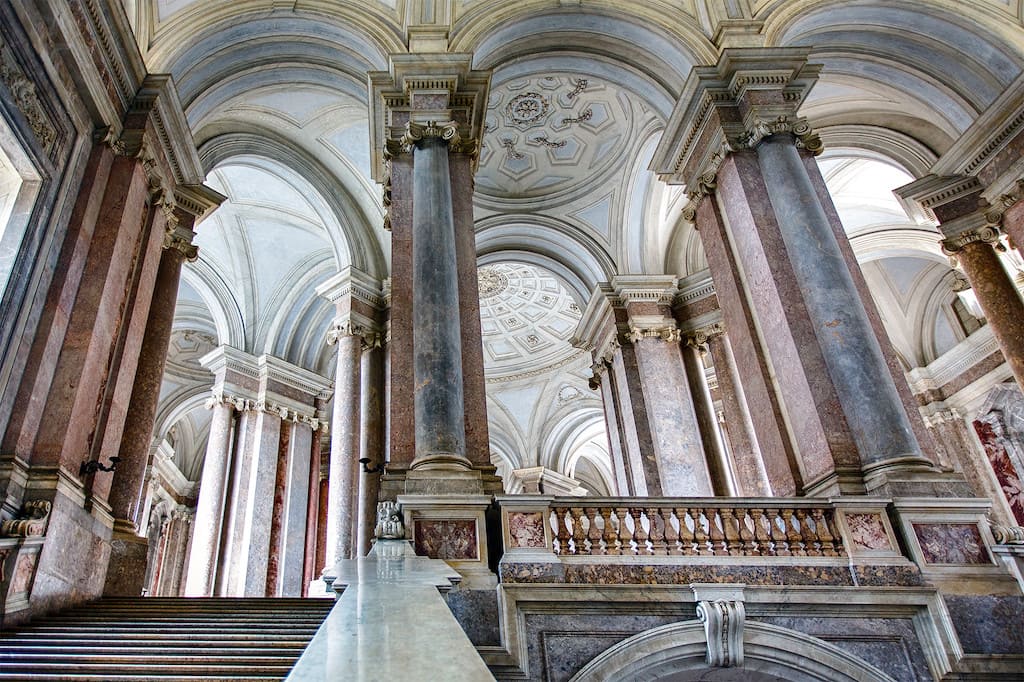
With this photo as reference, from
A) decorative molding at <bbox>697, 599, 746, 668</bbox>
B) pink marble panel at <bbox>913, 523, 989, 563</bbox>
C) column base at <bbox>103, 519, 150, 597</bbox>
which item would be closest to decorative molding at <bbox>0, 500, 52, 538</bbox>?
column base at <bbox>103, 519, 150, 597</bbox>

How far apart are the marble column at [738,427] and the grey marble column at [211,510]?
847 cm

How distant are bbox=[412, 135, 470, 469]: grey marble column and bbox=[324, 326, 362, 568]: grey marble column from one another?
4434 millimetres

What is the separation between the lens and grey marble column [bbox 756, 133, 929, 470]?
21.0 feet

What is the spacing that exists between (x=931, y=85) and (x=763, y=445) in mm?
6076

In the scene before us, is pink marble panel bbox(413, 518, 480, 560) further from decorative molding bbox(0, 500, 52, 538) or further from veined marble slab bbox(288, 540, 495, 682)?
decorative molding bbox(0, 500, 52, 538)

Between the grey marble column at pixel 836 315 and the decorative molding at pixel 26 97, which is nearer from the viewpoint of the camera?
the decorative molding at pixel 26 97

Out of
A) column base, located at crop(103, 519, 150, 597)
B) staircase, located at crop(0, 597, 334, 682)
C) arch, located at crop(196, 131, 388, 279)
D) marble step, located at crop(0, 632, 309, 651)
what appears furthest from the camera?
arch, located at crop(196, 131, 388, 279)

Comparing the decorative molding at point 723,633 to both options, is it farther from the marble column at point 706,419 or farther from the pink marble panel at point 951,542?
the marble column at point 706,419

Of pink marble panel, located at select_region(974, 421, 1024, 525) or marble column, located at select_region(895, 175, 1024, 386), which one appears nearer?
marble column, located at select_region(895, 175, 1024, 386)

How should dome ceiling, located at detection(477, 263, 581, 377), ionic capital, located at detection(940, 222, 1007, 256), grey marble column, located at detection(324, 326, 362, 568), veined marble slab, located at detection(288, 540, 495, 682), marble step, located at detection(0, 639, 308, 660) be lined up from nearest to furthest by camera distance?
veined marble slab, located at detection(288, 540, 495, 682) → marble step, located at detection(0, 639, 308, 660) → ionic capital, located at detection(940, 222, 1007, 256) → grey marble column, located at detection(324, 326, 362, 568) → dome ceiling, located at detection(477, 263, 581, 377)

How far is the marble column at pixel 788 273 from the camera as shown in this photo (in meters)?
6.53

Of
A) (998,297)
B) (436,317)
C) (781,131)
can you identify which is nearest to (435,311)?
(436,317)

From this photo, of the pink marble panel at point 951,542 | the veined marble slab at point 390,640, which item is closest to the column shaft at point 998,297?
the pink marble panel at point 951,542

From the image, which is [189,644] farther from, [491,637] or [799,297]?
[799,297]
